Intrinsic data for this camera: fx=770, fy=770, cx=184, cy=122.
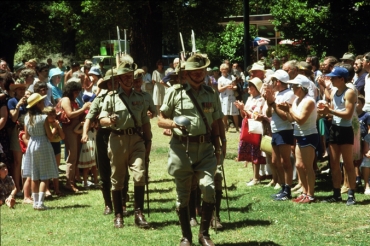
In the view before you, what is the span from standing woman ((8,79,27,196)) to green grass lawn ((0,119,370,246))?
0.71 metres

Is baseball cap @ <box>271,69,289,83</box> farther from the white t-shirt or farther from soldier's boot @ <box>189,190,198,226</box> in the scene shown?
soldier's boot @ <box>189,190,198,226</box>

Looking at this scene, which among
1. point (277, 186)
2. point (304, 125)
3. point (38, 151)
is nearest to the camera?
point (304, 125)

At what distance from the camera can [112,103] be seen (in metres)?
10.1

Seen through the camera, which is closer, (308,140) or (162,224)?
(162,224)

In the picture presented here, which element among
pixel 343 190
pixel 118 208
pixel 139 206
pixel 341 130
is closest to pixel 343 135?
pixel 341 130

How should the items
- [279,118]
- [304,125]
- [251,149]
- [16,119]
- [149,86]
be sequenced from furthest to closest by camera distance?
1. [149,86]
2. [251,149]
3. [16,119]
4. [279,118]
5. [304,125]

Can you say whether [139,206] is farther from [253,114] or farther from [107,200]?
[253,114]

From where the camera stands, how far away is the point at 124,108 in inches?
394

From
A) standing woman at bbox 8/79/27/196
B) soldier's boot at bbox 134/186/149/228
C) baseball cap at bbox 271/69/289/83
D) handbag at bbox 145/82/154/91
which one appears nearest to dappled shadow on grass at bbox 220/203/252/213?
soldier's boot at bbox 134/186/149/228

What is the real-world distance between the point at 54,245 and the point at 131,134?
1.77 meters

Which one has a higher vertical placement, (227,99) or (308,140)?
(308,140)

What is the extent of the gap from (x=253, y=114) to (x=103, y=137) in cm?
281

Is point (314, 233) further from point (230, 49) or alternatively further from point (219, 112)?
point (230, 49)

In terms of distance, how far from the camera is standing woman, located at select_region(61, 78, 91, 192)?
13094 mm
